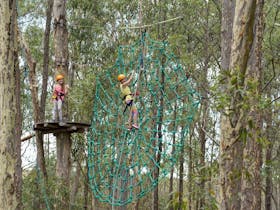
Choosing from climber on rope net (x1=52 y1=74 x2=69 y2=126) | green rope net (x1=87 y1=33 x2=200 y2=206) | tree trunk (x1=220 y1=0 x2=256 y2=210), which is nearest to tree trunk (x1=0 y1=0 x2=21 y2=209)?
green rope net (x1=87 y1=33 x2=200 y2=206)

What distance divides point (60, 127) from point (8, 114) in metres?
1.70

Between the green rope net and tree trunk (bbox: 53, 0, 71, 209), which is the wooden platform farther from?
the green rope net

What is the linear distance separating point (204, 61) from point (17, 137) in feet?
30.5

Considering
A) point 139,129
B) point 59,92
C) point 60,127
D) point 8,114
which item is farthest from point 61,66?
point 8,114

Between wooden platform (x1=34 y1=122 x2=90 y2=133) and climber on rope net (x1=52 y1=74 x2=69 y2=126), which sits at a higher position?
climber on rope net (x1=52 y1=74 x2=69 y2=126)

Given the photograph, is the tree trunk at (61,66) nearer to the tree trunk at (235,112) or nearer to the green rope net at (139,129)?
the green rope net at (139,129)

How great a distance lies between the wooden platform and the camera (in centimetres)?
705

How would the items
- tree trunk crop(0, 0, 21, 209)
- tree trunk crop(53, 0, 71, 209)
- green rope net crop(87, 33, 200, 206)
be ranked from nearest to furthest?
tree trunk crop(0, 0, 21, 209) < green rope net crop(87, 33, 200, 206) < tree trunk crop(53, 0, 71, 209)

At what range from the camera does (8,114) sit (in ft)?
18.3

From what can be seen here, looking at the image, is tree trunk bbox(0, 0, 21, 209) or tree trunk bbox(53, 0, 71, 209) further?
tree trunk bbox(53, 0, 71, 209)

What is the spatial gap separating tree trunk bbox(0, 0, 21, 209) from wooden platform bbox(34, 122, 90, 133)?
4.52 ft

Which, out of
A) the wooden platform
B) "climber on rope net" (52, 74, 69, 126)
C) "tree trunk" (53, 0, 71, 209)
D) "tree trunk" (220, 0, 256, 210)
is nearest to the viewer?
"tree trunk" (220, 0, 256, 210)

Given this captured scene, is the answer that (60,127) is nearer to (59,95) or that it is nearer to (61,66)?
(59,95)

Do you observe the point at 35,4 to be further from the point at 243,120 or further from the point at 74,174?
the point at 243,120
